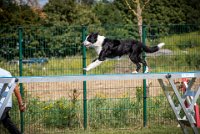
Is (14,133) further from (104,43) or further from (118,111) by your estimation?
(118,111)

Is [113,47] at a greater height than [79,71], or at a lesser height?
greater

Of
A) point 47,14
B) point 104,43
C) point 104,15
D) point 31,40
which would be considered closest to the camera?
point 104,43

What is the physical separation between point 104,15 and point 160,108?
2240cm

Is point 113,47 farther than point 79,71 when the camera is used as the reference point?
No

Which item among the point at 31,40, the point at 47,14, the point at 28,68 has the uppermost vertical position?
the point at 47,14

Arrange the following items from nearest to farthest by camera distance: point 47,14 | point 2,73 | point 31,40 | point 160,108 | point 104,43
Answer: point 2,73, point 104,43, point 31,40, point 160,108, point 47,14

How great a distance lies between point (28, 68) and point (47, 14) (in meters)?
19.5

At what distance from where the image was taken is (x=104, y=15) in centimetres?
3281

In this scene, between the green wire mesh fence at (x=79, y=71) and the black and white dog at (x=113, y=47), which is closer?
the black and white dog at (x=113, y=47)

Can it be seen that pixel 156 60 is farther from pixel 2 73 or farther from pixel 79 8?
pixel 79 8

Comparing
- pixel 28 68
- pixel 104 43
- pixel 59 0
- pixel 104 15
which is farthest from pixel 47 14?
pixel 104 43

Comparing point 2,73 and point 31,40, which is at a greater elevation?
point 31,40

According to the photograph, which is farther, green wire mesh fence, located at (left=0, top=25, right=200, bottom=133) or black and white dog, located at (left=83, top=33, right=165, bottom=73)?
green wire mesh fence, located at (left=0, top=25, right=200, bottom=133)

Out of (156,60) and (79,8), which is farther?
(79,8)
